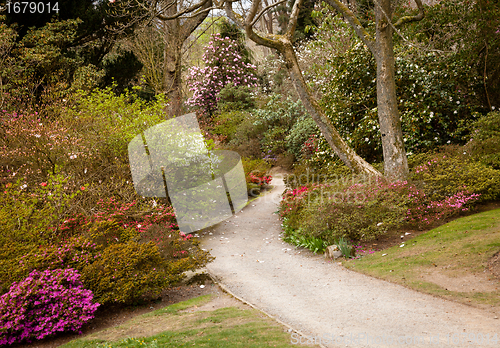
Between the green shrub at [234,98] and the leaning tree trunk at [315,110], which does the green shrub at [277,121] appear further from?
the leaning tree trunk at [315,110]

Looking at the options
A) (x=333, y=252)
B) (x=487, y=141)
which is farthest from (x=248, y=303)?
(x=487, y=141)

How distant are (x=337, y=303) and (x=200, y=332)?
2.04m

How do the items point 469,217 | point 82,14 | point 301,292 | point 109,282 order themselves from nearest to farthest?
point 109,282 → point 301,292 → point 469,217 → point 82,14

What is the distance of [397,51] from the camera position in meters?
10.9

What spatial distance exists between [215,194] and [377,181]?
13.9 ft

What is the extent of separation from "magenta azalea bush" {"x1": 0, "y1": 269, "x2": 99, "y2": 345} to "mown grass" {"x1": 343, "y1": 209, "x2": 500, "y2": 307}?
14.8 ft

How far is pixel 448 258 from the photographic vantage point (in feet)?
19.3

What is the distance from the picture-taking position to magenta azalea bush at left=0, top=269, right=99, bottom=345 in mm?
4449

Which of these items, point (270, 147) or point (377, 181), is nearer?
point (377, 181)

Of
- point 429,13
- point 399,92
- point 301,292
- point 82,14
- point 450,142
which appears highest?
point 82,14

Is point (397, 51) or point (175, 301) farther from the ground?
point (397, 51)

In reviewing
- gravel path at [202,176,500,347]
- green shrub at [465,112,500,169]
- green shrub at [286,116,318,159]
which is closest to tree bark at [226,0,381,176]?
green shrub at [465,112,500,169]

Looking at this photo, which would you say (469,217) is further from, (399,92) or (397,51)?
(397,51)

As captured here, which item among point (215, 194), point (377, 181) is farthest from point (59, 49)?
Result: point (377, 181)
